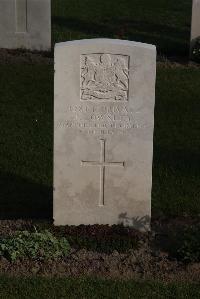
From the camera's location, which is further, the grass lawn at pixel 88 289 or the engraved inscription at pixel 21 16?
the engraved inscription at pixel 21 16

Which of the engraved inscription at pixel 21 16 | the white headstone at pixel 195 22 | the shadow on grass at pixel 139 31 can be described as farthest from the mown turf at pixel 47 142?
the shadow on grass at pixel 139 31

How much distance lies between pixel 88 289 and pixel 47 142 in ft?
13.3

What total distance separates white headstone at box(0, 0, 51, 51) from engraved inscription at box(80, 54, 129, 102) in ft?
26.1

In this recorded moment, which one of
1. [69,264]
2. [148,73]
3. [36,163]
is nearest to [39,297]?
[69,264]

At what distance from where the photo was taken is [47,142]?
10.0 meters

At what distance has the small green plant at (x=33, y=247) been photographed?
21.6 ft

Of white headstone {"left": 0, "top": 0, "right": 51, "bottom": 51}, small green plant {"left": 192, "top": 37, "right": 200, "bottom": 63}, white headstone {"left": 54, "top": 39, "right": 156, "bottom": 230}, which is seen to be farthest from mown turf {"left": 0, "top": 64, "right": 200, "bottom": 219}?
white headstone {"left": 0, "top": 0, "right": 51, "bottom": 51}

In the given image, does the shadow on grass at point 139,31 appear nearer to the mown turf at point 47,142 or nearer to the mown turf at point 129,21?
the mown turf at point 129,21

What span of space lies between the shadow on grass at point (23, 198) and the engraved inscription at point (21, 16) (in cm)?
645

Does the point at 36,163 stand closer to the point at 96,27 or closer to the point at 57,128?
the point at 57,128

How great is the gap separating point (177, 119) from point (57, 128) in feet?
15.0

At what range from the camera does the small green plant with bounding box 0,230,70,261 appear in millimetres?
6594

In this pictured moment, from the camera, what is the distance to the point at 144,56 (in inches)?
271

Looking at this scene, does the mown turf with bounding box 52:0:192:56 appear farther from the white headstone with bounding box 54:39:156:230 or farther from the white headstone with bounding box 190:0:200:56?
the white headstone with bounding box 54:39:156:230
